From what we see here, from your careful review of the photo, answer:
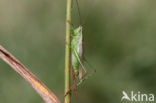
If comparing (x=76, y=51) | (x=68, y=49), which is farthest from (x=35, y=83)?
(x=76, y=51)

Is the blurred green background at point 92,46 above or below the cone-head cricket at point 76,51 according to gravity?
below

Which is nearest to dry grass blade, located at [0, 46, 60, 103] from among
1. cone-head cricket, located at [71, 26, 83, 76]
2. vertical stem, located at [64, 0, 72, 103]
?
vertical stem, located at [64, 0, 72, 103]

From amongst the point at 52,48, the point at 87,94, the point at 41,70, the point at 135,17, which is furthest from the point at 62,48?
the point at 135,17

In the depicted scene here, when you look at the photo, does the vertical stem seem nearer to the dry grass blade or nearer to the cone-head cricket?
the dry grass blade

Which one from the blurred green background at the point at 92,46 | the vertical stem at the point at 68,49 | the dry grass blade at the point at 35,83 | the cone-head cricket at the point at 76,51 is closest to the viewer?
the vertical stem at the point at 68,49

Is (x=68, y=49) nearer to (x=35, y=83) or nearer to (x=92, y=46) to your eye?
(x=35, y=83)

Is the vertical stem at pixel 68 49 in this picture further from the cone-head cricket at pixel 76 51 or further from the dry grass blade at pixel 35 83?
the cone-head cricket at pixel 76 51

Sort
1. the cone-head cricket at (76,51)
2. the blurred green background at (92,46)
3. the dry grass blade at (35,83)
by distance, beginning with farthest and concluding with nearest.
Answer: the blurred green background at (92,46)
the cone-head cricket at (76,51)
the dry grass blade at (35,83)

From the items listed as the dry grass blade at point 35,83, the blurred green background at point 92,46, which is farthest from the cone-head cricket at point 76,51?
the blurred green background at point 92,46

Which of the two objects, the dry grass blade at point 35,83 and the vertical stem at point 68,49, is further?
the dry grass blade at point 35,83
